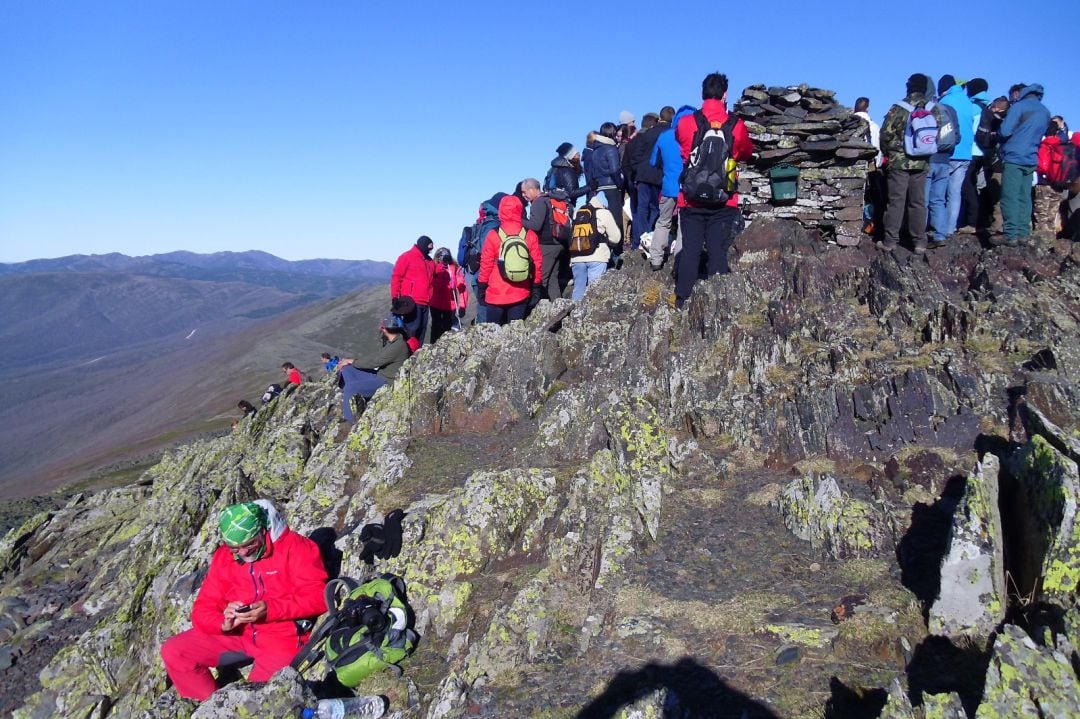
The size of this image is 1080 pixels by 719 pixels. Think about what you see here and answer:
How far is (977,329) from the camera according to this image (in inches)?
442

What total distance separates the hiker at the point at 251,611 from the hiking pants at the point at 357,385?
6.95m

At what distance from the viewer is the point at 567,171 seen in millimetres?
20234

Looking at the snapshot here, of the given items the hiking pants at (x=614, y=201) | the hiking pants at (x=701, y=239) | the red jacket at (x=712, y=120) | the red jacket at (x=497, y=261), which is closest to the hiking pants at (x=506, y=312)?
the red jacket at (x=497, y=261)

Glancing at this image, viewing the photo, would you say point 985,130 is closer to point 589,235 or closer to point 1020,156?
point 1020,156

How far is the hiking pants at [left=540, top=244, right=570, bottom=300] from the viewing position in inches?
693

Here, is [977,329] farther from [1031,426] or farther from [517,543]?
[517,543]

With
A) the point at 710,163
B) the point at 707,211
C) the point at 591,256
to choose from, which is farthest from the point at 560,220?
the point at 710,163

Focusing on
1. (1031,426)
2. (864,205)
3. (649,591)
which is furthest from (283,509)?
(864,205)

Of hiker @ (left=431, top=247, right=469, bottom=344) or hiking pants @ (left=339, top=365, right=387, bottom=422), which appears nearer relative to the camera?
hiking pants @ (left=339, top=365, right=387, bottom=422)

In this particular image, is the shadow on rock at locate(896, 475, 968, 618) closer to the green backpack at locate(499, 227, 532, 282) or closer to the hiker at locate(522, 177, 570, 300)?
the green backpack at locate(499, 227, 532, 282)

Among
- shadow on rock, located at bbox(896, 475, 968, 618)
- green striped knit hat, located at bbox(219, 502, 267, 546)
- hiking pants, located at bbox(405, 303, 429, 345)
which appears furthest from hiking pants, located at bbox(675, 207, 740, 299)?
green striped knit hat, located at bbox(219, 502, 267, 546)

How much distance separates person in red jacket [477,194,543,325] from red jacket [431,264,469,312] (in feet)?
4.70

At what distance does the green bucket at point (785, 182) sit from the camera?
1545 centimetres

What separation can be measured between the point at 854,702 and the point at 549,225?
13136mm
